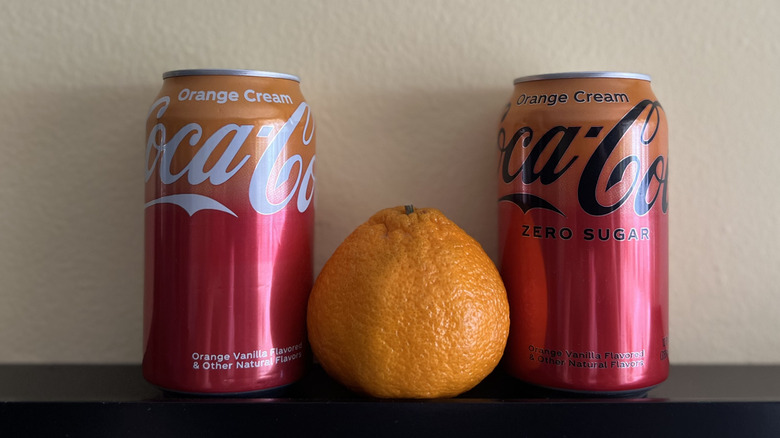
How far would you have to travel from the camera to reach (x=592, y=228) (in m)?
0.62

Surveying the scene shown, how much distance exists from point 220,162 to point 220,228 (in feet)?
0.20

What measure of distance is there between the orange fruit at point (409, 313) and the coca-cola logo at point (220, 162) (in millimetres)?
94

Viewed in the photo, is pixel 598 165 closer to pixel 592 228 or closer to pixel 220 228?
pixel 592 228

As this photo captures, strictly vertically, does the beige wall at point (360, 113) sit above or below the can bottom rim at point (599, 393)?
above

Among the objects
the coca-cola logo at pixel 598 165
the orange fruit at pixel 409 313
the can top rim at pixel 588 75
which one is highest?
the can top rim at pixel 588 75

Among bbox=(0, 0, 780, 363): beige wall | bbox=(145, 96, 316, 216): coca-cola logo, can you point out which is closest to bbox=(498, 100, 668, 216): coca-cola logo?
bbox=(0, 0, 780, 363): beige wall

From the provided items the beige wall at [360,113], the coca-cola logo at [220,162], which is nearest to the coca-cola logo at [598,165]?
the beige wall at [360,113]

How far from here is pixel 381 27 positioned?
752 millimetres

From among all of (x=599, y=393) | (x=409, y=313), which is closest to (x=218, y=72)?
(x=409, y=313)

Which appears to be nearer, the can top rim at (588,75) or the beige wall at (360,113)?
the can top rim at (588,75)

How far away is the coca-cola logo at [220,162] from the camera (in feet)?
1.99

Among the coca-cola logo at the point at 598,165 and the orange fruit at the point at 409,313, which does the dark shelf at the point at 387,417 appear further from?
the coca-cola logo at the point at 598,165

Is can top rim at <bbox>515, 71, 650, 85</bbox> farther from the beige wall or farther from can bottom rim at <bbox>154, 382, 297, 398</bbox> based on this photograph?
can bottom rim at <bbox>154, 382, 297, 398</bbox>

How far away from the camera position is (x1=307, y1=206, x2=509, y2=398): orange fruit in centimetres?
58
